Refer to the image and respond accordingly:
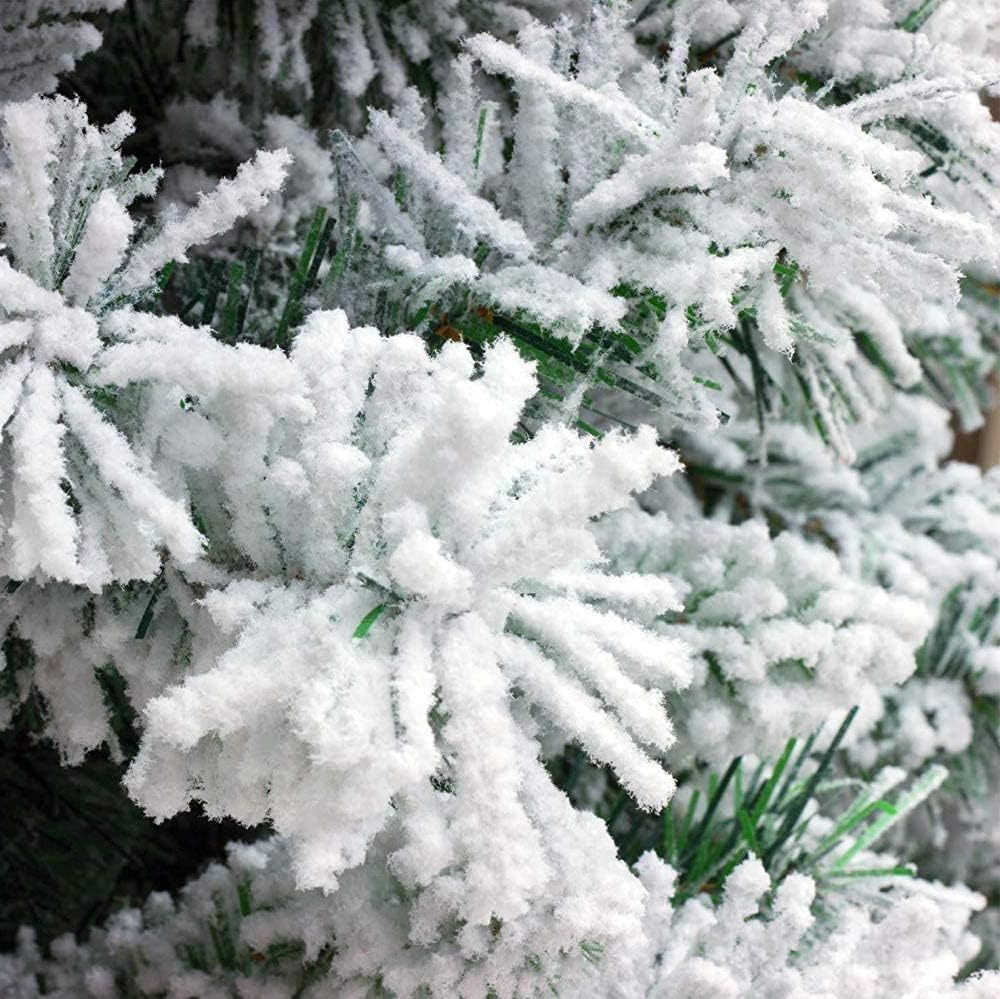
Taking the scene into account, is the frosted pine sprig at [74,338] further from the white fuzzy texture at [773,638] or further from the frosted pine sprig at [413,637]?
the white fuzzy texture at [773,638]

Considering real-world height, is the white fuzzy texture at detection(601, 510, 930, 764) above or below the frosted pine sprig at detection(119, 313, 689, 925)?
below

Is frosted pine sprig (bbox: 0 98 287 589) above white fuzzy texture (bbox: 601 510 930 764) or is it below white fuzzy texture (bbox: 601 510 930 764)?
above

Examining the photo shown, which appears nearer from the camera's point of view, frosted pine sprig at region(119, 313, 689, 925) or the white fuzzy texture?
frosted pine sprig at region(119, 313, 689, 925)

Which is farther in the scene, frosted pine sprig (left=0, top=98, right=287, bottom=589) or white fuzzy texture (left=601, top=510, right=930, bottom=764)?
white fuzzy texture (left=601, top=510, right=930, bottom=764)

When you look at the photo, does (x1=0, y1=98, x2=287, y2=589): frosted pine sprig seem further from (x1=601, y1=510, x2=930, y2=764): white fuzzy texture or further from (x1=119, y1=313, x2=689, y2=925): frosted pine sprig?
(x1=601, y1=510, x2=930, y2=764): white fuzzy texture

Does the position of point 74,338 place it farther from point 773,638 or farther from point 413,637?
point 773,638

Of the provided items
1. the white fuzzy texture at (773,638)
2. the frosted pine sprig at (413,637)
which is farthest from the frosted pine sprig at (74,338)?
the white fuzzy texture at (773,638)

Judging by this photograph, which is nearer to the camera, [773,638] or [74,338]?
[74,338]

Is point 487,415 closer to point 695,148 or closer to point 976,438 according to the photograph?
point 695,148

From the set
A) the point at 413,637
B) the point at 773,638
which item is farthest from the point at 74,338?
the point at 773,638

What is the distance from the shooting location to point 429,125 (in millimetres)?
452

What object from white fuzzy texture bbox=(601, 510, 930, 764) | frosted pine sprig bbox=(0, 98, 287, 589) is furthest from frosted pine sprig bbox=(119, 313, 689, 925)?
white fuzzy texture bbox=(601, 510, 930, 764)

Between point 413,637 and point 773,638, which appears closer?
point 413,637

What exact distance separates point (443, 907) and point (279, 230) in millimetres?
300
